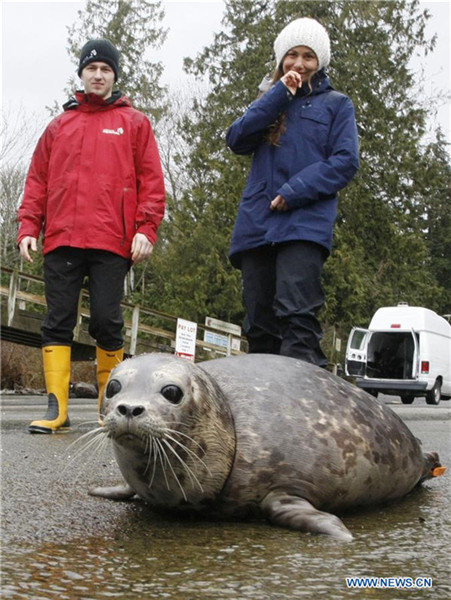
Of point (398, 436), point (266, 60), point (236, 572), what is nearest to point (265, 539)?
point (236, 572)

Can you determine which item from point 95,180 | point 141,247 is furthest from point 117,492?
point 95,180

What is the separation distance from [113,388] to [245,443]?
0.47 meters

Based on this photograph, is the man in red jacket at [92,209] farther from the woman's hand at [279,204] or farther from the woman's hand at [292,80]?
the woman's hand at [292,80]

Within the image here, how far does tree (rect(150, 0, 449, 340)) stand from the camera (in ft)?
94.5

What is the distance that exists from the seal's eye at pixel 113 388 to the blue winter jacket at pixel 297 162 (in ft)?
5.73

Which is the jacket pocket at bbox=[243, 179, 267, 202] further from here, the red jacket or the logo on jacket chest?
the logo on jacket chest

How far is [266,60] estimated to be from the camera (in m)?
30.3

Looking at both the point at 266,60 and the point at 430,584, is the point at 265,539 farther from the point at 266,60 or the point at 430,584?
the point at 266,60

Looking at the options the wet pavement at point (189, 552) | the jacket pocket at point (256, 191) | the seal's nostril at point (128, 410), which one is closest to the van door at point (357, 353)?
the jacket pocket at point (256, 191)

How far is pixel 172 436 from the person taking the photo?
8.68 ft

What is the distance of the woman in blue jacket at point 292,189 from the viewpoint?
13.9 feet

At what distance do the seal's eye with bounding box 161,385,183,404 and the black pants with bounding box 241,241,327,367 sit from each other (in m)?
1.54

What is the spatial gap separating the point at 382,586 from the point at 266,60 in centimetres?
2977

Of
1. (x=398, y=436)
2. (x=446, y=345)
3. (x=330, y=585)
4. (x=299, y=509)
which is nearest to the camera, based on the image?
(x=330, y=585)
